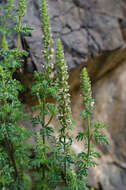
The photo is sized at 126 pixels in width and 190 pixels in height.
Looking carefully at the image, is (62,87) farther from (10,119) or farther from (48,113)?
(10,119)

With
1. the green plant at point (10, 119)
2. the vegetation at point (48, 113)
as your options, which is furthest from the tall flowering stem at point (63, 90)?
the green plant at point (10, 119)

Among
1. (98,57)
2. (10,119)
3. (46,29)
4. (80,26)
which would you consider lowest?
(10,119)

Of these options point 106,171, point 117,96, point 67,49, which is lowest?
point 106,171

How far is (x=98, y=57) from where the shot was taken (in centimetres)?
511

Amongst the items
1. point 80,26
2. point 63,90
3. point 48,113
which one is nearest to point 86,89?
point 63,90

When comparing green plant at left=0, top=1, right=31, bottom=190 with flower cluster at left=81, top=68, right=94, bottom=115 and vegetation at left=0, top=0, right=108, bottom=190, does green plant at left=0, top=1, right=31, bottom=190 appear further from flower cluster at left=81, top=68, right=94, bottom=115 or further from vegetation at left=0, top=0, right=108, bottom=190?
flower cluster at left=81, top=68, right=94, bottom=115

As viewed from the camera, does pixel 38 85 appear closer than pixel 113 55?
Yes

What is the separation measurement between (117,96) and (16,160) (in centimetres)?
274

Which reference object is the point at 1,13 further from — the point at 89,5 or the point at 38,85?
the point at 38,85

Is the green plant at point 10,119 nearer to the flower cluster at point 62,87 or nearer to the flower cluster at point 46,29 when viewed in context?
the flower cluster at point 46,29

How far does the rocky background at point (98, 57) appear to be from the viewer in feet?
15.6

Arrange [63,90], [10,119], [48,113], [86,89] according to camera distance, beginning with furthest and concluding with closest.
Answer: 1. [10,119]
2. [48,113]
3. [63,90]
4. [86,89]

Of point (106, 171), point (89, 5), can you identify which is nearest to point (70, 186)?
point (106, 171)

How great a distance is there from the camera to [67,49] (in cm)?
478
